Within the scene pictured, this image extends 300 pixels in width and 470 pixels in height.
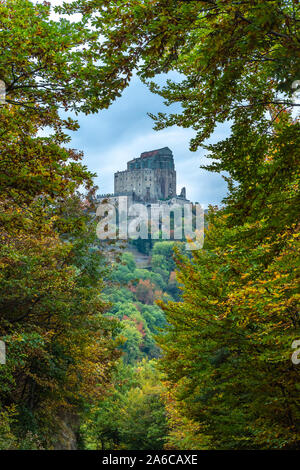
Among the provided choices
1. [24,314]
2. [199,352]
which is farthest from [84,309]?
[199,352]

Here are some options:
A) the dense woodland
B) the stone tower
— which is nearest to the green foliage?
the dense woodland

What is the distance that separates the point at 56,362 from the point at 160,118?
1111cm

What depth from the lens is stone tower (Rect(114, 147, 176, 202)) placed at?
482ft

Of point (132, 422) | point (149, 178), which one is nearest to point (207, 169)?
point (132, 422)

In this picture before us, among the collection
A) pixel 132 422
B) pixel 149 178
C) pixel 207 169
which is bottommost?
pixel 132 422

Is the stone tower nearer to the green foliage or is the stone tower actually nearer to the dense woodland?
the green foliage

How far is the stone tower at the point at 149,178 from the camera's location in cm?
14688

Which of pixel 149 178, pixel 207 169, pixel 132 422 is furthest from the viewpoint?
pixel 149 178

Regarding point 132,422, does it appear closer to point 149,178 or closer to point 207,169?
point 207,169

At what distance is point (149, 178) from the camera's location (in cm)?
14962

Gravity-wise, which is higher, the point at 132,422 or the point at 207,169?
the point at 207,169

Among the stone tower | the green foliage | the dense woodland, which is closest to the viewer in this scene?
the dense woodland

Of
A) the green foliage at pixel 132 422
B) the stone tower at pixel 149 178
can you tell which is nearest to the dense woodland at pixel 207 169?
the green foliage at pixel 132 422

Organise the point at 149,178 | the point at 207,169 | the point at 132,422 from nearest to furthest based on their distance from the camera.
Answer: the point at 207,169, the point at 132,422, the point at 149,178
